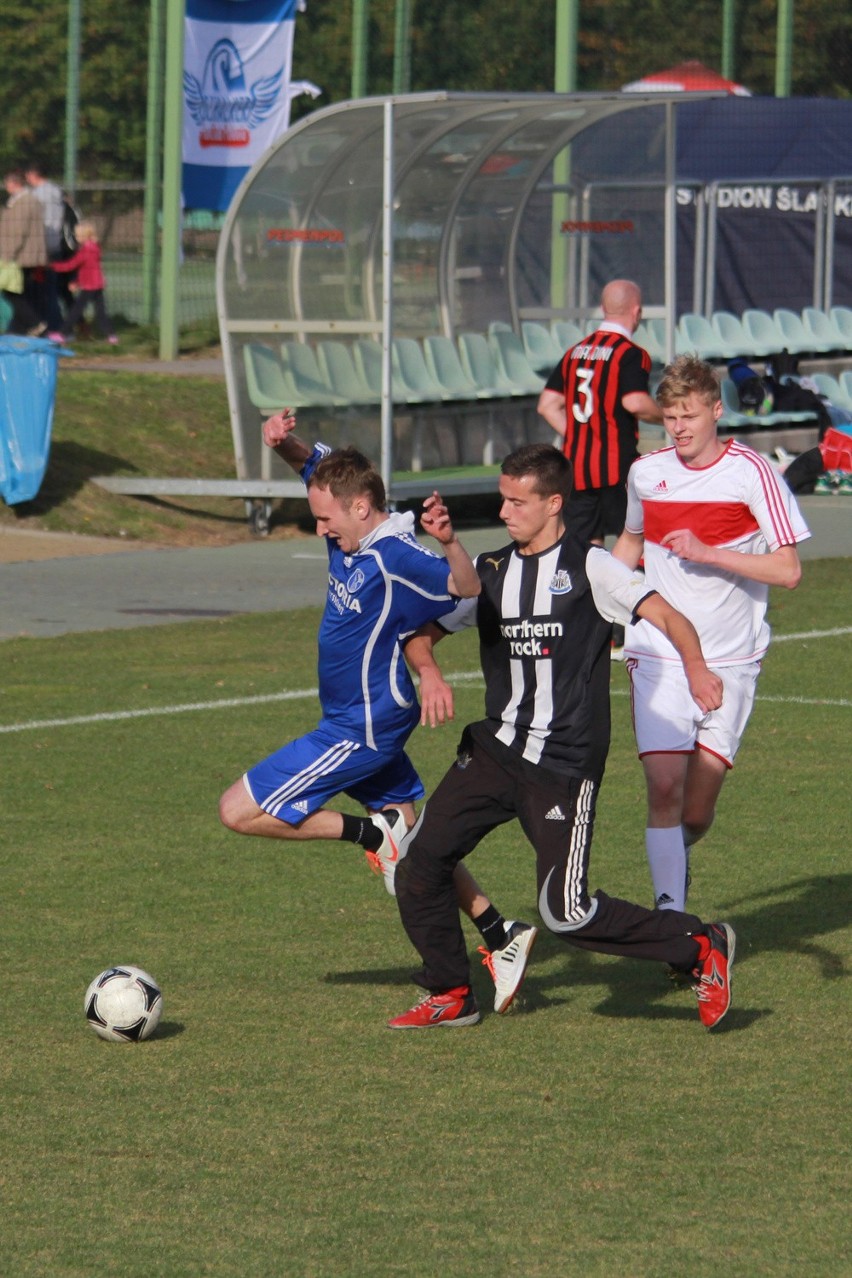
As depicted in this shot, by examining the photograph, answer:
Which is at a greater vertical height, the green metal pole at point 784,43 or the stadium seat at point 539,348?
the green metal pole at point 784,43

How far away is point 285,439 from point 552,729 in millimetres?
1522

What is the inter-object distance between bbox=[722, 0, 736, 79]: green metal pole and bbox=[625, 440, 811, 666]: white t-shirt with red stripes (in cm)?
3071

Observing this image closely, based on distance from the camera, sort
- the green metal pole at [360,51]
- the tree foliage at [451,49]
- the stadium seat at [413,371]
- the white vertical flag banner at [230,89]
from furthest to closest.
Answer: the tree foliage at [451,49] → the green metal pole at [360,51] → the white vertical flag banner at [230,89] → the stadium seat at [413,371]

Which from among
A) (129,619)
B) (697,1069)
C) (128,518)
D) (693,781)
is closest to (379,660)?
(693,781)

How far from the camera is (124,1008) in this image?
5848mm

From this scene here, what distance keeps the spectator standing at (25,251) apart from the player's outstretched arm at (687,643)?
17555 mm

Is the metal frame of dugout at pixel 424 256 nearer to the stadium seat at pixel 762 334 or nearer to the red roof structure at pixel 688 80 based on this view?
the stadium seat at pixel 762 334

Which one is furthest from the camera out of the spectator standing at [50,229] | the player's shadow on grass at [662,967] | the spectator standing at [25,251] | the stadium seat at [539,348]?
the spectator standing at [50,229]

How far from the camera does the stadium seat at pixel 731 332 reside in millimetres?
24297

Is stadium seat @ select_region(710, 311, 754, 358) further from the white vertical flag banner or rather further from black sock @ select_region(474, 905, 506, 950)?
black sock @ select_region(474, 905, 506, 950)

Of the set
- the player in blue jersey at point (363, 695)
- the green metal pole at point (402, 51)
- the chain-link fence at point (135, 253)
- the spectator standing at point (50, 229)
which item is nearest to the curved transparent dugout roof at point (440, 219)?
the spectator standing at point (50, 229)

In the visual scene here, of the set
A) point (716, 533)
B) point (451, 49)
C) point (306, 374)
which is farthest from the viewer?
point (451, 49)

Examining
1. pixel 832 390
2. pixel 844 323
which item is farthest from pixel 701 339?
pixel 844 323

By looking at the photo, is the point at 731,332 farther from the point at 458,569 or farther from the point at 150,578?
the point at 458,569
